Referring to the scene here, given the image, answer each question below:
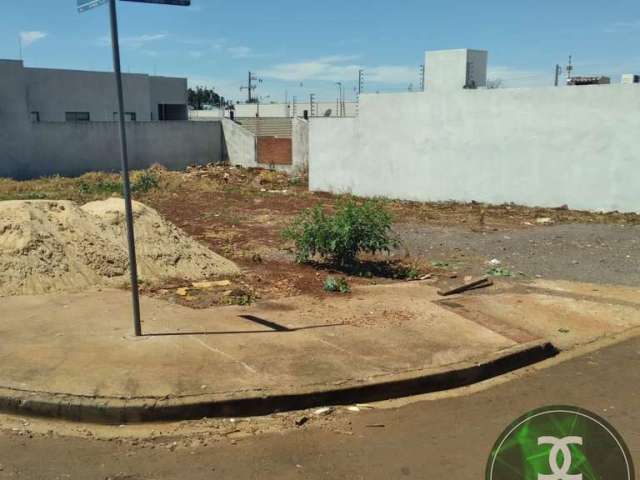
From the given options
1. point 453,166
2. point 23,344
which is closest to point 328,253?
point 23,344

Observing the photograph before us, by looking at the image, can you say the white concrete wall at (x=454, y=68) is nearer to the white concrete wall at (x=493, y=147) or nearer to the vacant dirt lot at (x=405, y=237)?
the white concrete wall at (x=493, y=147)

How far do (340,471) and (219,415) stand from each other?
3.66 feet

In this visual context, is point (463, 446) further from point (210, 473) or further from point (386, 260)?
point (386, 260)

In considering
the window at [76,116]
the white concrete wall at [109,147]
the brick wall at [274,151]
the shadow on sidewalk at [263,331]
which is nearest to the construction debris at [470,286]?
the shadow on sidewalk at [263,331]

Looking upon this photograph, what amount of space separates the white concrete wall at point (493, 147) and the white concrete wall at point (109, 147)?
399 inches

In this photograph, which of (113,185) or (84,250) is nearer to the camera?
(84,250)

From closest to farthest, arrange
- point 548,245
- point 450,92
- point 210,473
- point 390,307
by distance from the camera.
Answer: point 210,473
point 390,307
point 548,245
point 450,92

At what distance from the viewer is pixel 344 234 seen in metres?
8.73

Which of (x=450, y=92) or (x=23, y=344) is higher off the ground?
(x=450, y=92)

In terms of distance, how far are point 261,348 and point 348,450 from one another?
167 cm

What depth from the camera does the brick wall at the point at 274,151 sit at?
28.8 metres

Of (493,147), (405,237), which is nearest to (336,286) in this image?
(405,237)

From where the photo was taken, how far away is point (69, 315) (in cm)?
624

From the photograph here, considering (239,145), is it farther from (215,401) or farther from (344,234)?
(215,401)
